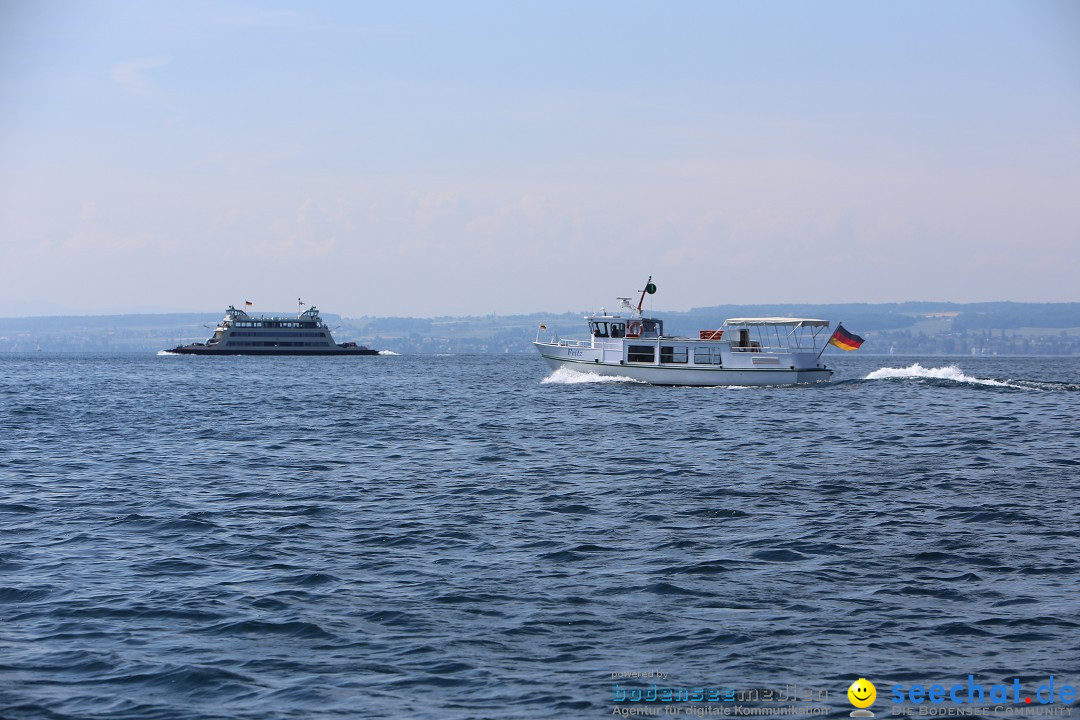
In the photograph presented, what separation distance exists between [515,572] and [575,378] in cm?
6641

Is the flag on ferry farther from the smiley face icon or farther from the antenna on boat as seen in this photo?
the smiley face icon

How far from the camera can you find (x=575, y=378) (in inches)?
3322

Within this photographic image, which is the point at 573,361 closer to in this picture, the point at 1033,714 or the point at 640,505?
the point at 640,505

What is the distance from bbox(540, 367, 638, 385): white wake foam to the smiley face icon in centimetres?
6599

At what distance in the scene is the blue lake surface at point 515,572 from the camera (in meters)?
12.7

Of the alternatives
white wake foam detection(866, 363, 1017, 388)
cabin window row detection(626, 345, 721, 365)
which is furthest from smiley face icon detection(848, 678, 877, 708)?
white wake foam detection(866, 363, 1017, 388)

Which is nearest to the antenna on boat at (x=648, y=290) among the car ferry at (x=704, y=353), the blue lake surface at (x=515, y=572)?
the car ferry at (x=704, y=353)

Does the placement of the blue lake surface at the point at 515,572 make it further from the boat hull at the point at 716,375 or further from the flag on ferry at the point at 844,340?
the boat hull at the point at 716,375

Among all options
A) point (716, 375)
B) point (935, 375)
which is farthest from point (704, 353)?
point (935, 375)

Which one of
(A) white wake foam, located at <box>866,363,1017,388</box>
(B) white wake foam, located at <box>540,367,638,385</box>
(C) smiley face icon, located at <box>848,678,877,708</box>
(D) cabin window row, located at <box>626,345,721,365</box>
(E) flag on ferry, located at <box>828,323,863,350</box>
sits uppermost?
(E) flag on ferry, located at <box>828,323,863,350</box>

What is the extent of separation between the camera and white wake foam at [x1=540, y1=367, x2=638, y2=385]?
79438 millimetres

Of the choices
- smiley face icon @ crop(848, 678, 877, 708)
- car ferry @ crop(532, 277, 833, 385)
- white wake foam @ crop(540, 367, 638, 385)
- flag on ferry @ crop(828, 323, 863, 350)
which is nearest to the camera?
smiley face icon @ crop(848, 678, 877, 708)

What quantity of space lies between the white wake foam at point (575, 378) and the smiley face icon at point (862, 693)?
66.0m

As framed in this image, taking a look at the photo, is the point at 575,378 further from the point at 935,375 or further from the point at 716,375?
the point at 935,375
